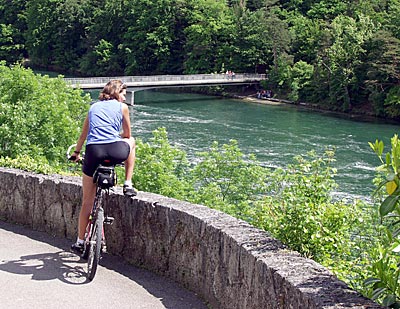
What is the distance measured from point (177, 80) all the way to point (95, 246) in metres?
60.4

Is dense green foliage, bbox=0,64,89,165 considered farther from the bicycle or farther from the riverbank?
the riverbank

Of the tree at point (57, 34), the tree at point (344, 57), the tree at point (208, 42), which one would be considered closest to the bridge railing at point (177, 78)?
the tree at point (208, 42)

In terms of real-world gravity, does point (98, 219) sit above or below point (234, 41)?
below

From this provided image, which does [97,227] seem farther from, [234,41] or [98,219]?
[234,41]

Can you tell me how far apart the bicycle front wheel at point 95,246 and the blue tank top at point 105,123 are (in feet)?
1.70

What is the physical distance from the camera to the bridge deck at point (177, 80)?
5888 centimetres

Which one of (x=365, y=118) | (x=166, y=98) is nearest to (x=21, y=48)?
(x=166, y=98)

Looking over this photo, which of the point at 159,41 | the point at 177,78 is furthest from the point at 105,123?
the point at 159,41

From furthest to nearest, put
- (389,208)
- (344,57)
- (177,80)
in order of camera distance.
A: (177,80)
(344,57)
(389,208)

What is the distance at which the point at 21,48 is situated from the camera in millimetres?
100188

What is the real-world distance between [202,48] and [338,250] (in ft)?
240

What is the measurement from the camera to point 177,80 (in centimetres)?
6531

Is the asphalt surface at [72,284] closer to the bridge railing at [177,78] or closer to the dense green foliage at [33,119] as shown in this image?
the dense green foliage at [33,119]

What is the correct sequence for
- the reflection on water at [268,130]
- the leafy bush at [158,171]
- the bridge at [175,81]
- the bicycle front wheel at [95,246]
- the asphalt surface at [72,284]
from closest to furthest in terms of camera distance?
the asphalt surface at [72,284] < the bicycle front wheel at [95,246] < the leafy bush at [158,171] < the reflection on water at [268,130] < the bridge at [175,81]
